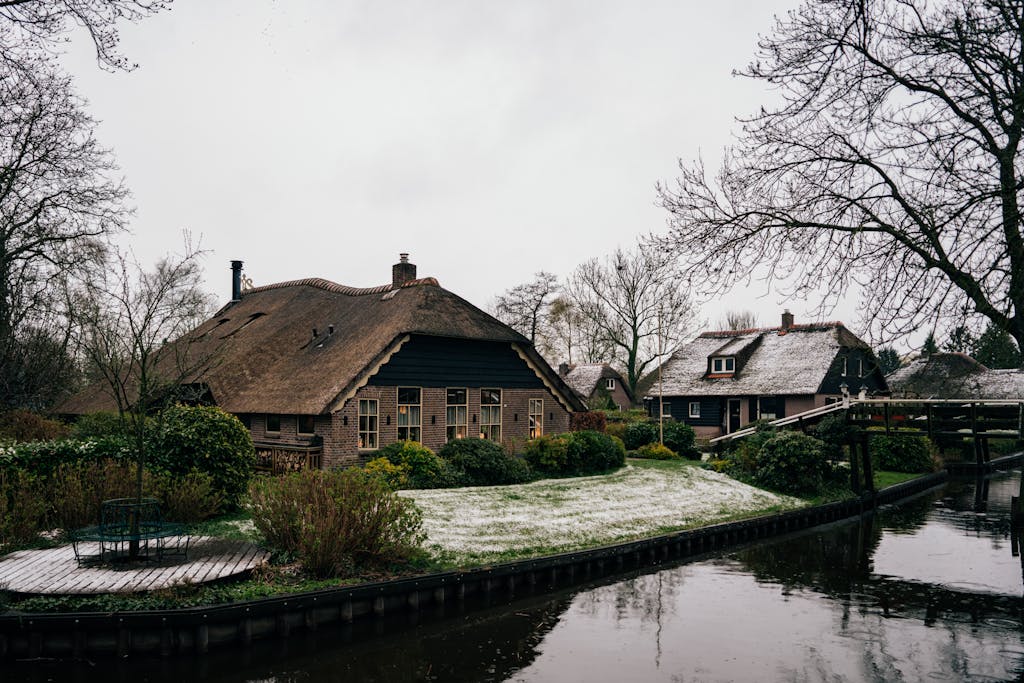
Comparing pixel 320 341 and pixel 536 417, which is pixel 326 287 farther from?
pixel 536 417

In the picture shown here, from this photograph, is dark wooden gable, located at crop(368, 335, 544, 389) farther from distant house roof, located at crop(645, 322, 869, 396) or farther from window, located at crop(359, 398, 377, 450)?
distant house roof, located at crop(645, 322, 869, 396)

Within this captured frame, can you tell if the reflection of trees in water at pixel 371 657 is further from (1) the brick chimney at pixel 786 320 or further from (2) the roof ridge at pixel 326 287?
(1) the brick chimney at pixel 786 320

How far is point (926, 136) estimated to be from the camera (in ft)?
28.4

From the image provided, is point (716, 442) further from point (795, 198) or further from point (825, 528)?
point (795, 198)

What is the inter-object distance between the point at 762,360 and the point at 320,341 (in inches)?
1131

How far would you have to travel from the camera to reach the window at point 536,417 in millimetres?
28156

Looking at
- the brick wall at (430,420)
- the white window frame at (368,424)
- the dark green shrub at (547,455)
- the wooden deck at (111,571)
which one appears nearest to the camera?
the wooden deck at (111,571)

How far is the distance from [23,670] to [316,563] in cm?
401

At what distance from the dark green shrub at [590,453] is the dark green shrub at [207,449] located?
12.5 m

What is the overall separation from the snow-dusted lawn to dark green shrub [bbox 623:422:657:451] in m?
7.25

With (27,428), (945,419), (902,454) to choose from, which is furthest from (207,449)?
(902,454)

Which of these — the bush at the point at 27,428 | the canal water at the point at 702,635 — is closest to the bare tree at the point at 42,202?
the bush at the point at 27,428

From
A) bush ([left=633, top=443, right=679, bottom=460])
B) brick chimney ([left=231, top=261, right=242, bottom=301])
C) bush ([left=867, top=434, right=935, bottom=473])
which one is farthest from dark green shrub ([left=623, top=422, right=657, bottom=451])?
brick chimney ([left=231, top=261, right=242, bottom=301])

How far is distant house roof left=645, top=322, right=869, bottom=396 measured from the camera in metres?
41.6
